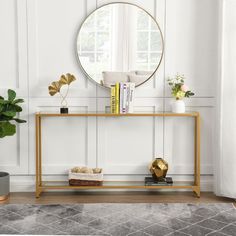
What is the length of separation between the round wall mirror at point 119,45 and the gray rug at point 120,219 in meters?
1.21

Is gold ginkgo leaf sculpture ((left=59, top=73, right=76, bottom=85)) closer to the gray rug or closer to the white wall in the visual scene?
the white wall

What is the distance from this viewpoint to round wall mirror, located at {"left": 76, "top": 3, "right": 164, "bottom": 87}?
419 centimetres

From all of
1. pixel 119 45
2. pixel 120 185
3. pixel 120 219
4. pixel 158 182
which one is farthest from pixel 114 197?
pixel 119 45

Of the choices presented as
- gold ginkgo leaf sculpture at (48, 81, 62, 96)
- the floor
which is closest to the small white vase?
the floor

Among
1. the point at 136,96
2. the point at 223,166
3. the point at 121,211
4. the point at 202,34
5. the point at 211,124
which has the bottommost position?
the point at 121,211

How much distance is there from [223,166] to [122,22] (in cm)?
163

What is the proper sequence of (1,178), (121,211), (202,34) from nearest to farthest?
1. (121,211)
2. (1,178)
3. (202,34)

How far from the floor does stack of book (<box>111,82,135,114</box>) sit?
31.6 inches

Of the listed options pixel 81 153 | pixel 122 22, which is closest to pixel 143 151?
pixel 81 153

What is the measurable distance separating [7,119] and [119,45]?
1241mm

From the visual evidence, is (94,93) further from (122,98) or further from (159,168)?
(159,168)

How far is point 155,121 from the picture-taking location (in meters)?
4.31

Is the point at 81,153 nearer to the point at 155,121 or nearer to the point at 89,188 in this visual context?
the point at 89,188

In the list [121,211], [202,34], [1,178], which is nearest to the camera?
[121,211]
